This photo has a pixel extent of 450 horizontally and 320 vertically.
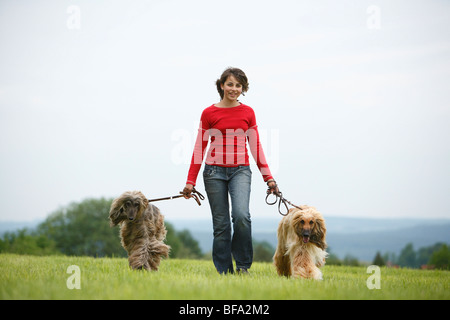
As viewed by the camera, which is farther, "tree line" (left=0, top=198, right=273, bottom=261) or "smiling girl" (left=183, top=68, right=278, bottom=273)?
"tree line" (left=0, top=198, right=273, bottom=261)

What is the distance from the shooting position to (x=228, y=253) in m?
5.62

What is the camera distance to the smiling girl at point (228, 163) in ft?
17.5

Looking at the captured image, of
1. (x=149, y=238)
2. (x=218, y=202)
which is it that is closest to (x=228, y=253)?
(x=218, y=202)

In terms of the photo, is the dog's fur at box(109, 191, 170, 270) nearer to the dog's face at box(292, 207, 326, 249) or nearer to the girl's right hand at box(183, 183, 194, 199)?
the girl's right hand at box(183, 183, 194, 199)

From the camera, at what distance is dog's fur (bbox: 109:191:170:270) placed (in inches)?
224

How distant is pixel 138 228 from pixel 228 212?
1.21 metres

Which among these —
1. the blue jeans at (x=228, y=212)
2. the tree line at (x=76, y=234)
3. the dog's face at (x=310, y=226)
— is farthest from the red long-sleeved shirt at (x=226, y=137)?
the tree line at (x=76, y=234)

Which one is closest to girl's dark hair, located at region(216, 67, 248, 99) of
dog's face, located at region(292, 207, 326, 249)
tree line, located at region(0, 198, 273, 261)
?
dog's face, located at region(292, 207, 326, 249)

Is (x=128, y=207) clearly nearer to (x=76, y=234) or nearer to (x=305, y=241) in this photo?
(x=305, y=241)

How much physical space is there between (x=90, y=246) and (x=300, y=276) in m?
26.8

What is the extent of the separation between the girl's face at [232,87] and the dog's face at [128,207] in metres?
1.69

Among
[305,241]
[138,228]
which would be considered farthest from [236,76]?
[138,228]

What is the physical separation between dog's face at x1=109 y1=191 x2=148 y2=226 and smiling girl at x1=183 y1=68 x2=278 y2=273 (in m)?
0.65
